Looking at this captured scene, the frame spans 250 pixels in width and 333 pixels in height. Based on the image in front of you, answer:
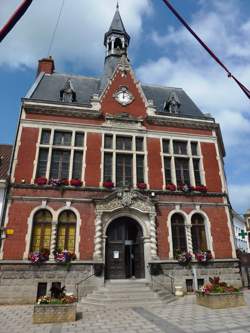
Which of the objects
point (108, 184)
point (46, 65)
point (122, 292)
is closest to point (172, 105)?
point (108, 184)

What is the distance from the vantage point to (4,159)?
60.9ft

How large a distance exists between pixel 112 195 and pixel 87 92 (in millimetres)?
10043

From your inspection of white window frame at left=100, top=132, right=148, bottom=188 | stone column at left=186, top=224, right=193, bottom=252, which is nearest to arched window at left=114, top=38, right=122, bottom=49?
white window frame at left=100, top=132, right=148, bottom=188

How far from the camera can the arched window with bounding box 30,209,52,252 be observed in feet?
47.6

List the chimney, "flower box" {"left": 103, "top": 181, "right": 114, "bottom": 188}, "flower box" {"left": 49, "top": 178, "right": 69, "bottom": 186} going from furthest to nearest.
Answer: the chimney
"flower box" {"left": 103, "top": 181, "right": 114, "bottom": 188}
"flower box" {"left": 49, "top": 178, "right": 69, "bottom": 186}

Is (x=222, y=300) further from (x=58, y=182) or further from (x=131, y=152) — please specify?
(x=58, y=182)

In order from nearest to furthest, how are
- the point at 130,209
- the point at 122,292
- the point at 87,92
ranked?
the point at 122,292
the point at 130,209
the point at 87,92

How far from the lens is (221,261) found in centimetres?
1606

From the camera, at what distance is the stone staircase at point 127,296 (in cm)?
1212

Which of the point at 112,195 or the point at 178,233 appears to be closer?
the point at 112,195

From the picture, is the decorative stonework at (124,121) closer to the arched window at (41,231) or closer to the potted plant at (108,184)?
the potted plant at (108,184)

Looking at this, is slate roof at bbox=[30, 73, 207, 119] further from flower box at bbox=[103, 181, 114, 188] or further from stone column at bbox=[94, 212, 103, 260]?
stone column at bbox=[94, 212, 103, 260]

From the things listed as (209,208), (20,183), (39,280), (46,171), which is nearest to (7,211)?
(20,183)

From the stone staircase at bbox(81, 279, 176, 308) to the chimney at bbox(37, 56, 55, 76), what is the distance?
1891 cm
